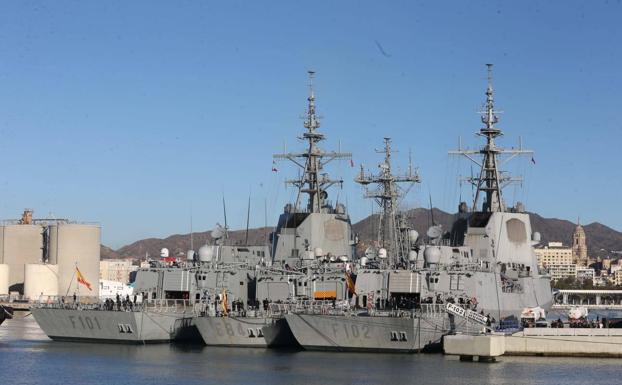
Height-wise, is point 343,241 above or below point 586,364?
above

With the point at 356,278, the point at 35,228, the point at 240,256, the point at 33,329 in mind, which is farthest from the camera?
the point at 35,228

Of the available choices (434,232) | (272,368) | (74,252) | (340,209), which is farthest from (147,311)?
(74,252)

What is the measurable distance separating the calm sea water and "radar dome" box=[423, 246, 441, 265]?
4.55m

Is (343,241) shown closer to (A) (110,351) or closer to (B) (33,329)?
(A) (110,351)

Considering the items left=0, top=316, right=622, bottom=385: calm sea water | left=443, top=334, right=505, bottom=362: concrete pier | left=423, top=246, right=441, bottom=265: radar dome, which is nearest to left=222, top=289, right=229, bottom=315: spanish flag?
left=0, top=316, right=622, bottom=385: calm sea water

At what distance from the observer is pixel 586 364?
3650 centimetres

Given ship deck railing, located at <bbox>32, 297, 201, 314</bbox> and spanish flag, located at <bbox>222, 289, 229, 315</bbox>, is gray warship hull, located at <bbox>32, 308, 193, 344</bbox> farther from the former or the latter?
spanish flag, located at <bbox>222, 289, 229, 315</bbox>

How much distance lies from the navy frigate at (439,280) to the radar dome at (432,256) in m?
0.04

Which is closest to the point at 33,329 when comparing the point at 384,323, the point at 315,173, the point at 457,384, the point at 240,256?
the point at 240,256

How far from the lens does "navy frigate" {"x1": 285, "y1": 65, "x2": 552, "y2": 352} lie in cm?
3834

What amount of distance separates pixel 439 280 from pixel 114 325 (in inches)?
550

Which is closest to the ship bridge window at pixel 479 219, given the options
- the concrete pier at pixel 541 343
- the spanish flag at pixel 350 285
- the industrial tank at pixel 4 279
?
the spanish flag at pixel 350 285

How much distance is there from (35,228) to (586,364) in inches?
2504

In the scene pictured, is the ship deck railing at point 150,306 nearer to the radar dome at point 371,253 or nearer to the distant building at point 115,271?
the radar dome at point 371,253
